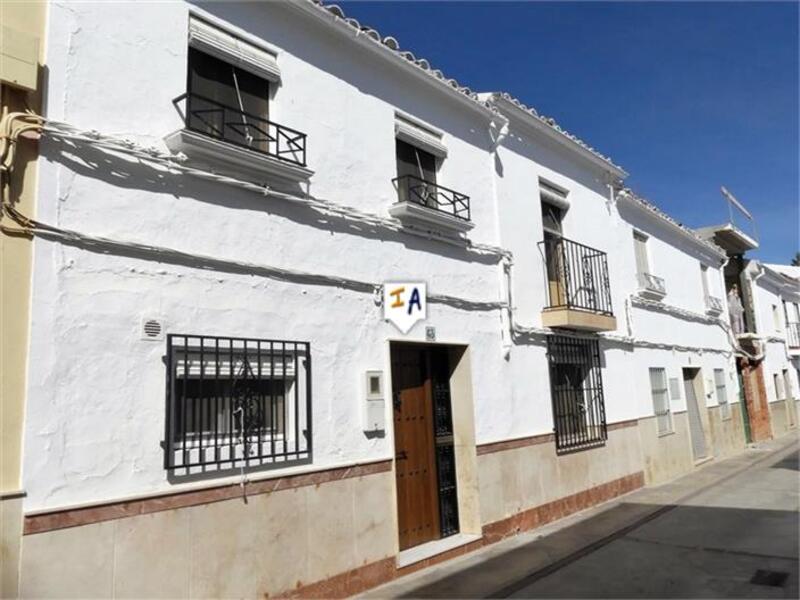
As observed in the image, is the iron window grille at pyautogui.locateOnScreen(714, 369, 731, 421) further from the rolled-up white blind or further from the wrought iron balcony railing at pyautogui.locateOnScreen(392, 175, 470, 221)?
the rolled-up white blind

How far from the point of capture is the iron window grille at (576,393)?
8.47 metres

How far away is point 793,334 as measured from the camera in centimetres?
2292

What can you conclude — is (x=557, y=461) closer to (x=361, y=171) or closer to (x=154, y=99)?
(x=361, y=171)

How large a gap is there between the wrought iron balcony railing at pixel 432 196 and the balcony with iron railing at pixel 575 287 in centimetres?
197

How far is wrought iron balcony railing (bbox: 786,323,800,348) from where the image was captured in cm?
2245

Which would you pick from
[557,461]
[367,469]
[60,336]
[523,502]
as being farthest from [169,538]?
[557,461]

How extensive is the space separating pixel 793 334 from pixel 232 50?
79.8 feet

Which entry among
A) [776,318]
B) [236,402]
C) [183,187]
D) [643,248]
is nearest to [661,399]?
[643,248]

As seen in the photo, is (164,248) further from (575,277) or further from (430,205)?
(575,277)

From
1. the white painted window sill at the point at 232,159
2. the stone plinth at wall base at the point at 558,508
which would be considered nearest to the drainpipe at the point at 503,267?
the stone plinth at wall base at the point at 558,508

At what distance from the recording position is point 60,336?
3.62 meters

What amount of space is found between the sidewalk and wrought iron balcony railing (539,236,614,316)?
2859 mm

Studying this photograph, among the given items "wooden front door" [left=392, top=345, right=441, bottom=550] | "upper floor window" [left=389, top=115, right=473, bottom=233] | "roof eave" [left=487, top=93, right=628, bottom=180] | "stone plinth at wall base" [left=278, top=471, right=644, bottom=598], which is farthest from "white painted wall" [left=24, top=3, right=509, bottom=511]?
"roof eave" [left=487, top=93, right=628, bottom=180]

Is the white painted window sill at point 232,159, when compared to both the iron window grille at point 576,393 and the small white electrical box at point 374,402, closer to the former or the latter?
the small white electrical box at point 374,402
